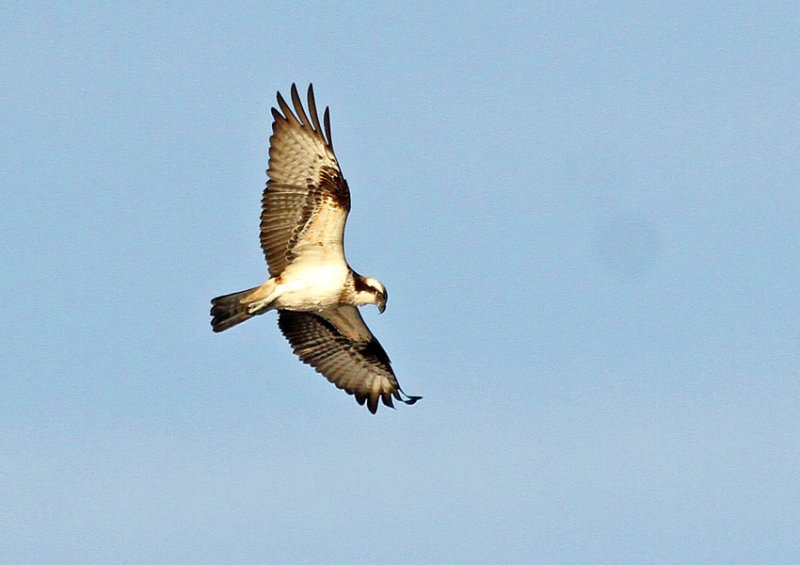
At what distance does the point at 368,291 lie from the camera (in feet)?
67.0

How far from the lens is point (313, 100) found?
20219 mm

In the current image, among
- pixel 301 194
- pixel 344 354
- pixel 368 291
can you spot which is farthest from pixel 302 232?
pixel 344 354

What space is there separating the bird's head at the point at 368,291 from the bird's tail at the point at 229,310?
1.28 meters

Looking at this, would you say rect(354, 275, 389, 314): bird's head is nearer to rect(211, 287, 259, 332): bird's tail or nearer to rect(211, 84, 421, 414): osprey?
rect(211, 84, 421, 414): osprey

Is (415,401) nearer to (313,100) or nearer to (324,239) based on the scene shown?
(324,239)

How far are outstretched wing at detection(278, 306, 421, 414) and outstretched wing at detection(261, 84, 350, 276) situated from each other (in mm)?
1651

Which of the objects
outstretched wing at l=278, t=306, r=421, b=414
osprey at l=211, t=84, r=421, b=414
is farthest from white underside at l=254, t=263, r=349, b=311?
outstretched wing at l=278, t=306, r=421, b=414

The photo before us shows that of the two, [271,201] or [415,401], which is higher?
[271,201]

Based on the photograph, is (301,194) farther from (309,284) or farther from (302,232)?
(309,284)

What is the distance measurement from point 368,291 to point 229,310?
170 centimetres

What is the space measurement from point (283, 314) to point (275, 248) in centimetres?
178

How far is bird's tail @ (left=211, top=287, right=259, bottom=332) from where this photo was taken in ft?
66.6

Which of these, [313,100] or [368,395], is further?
[368,395]

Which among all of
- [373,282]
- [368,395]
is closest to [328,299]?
[373,282]
